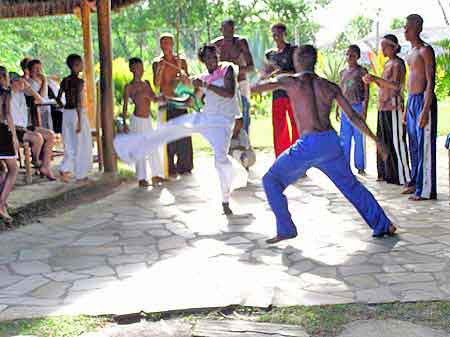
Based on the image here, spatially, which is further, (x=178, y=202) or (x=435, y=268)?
(x=178, y=202)

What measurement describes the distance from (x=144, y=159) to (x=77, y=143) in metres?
0.91

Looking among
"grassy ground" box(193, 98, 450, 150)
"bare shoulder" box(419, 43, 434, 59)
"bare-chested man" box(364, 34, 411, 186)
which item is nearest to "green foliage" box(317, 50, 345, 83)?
"grassy ground" box(193, 98, 450, 150)

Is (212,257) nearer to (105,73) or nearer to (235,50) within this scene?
(235,50)

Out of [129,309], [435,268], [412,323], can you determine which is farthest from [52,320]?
[435,268]

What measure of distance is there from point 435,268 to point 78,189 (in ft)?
14.8

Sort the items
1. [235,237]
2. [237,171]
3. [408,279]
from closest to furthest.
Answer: [408,279] → [235,237] → [237,171]

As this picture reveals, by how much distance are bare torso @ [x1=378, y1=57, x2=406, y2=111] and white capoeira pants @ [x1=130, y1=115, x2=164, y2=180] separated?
2711 mm

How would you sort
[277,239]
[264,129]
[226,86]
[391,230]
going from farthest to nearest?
[264,129], [226,86], [391,230], [277,239]

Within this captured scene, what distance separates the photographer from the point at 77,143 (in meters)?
7.84

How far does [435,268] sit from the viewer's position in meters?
4.30

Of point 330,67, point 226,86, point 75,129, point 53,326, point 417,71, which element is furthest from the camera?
point 330,67

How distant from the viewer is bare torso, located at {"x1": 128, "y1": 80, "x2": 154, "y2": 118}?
7.49 m

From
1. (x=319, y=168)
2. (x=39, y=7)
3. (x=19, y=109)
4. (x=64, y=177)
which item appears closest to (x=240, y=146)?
A: (x=64, y=177)

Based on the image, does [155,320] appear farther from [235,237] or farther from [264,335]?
[235,237]
